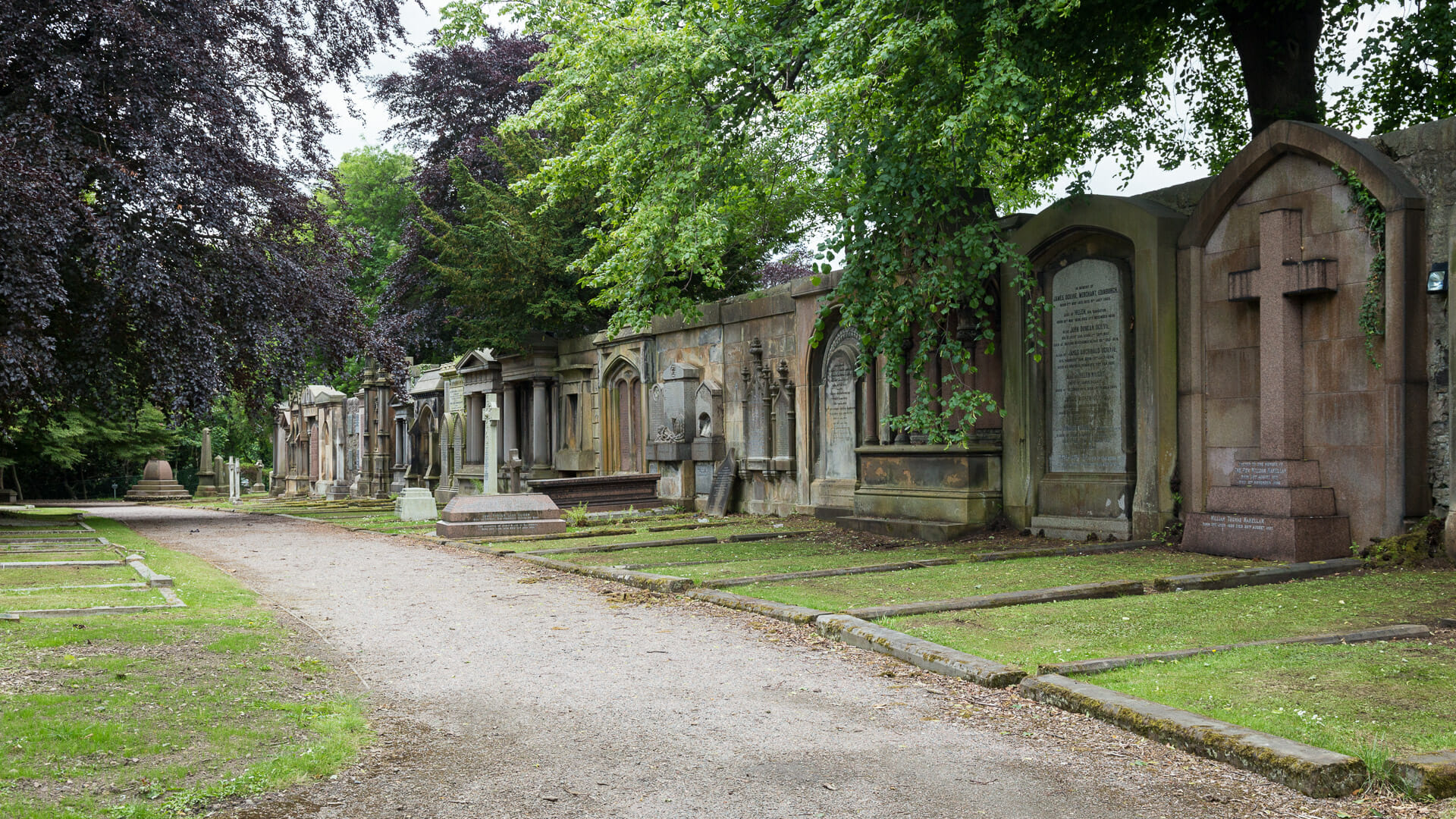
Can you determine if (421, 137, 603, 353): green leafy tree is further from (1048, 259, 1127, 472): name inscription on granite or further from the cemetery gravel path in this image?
the cemetery gravel path

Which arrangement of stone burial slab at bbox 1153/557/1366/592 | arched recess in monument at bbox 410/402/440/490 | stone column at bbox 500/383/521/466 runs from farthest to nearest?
arched recess in monument at bbox 410/402/440/490, stone column at bbox 500/383/521/466, stone burial slab at bbox 1153/557/1366/592

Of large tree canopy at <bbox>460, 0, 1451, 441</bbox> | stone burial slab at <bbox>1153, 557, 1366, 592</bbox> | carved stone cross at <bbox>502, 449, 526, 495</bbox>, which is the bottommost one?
stone burial slab at <bbox>1153, 557, 1366, 592</bbox>

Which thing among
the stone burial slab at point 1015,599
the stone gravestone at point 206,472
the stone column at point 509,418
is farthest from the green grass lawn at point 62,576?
the stone gravestone at point 206,472

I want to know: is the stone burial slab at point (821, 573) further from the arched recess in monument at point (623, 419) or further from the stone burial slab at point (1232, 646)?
the arched recess in monument at point (623, 419)

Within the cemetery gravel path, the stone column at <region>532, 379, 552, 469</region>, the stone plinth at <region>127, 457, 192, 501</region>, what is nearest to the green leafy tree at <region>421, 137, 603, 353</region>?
the stone column at <region>532, 379, 552, 469</region>

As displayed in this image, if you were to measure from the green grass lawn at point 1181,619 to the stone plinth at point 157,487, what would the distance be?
3864cm

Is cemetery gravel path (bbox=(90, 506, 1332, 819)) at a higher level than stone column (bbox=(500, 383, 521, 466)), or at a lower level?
lower

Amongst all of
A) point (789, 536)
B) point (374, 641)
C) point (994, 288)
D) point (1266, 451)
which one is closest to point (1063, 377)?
point (994, 288)

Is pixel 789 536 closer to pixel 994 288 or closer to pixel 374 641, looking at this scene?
pixel 994 288

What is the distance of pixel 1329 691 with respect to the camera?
4699 millimetres

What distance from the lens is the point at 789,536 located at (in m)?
13.0

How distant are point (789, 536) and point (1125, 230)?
4.93 meters

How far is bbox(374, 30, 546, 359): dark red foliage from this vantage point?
30.6 meters

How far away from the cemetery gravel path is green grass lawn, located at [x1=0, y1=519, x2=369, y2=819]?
0.72 ft
